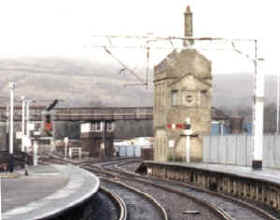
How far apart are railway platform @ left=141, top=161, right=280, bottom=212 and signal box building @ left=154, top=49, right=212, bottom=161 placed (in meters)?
11.5

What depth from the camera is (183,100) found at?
237 ft

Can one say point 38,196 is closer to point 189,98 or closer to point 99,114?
point 189,98

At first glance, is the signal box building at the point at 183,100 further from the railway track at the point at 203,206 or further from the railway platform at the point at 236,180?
the railway track at the point at 203,206

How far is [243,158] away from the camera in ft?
162

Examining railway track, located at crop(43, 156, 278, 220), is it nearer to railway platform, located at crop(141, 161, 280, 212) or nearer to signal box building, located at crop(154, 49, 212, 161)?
railway platform, located at crop(141, 161, 280, 212)

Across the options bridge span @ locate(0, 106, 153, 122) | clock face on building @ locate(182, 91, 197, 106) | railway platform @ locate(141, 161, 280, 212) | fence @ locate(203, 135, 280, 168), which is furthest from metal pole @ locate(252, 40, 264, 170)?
bridge span @ locate(0, 106, 153, 122)

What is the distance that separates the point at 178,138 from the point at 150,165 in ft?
25.6

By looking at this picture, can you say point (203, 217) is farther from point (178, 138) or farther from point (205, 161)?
point (178, 138)

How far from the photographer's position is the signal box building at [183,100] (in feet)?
235

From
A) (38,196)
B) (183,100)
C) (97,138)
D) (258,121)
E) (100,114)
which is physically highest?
(183,100)

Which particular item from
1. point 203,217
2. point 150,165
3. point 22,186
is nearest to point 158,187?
point 22,186

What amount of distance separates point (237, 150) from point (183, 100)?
2224cm

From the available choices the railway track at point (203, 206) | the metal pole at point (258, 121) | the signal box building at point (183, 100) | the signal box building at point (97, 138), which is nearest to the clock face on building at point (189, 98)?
the signal box building at point (183, 100)

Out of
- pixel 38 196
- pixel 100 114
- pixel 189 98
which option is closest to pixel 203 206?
pixel 38 196
